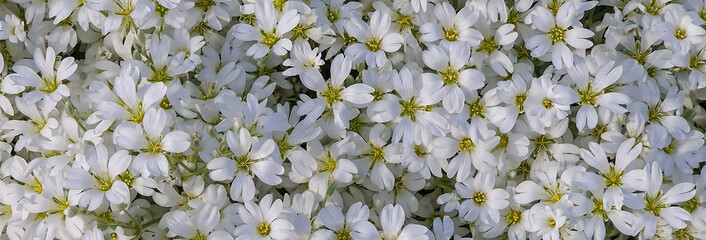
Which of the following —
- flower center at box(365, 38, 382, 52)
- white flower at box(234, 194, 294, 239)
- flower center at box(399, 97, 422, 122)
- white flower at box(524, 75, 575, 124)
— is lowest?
white flower at box(234, 194, 294, 239)

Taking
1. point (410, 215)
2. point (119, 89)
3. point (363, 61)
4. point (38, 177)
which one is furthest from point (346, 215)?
point (38, 177)

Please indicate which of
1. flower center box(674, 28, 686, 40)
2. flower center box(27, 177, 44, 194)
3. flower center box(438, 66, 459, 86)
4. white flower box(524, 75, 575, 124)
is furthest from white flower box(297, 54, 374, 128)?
flower center box(674, 28, 686, 40)

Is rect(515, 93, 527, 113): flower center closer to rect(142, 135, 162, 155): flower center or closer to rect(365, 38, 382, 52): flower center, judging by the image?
rect(365, 38, 382, 52): flower center

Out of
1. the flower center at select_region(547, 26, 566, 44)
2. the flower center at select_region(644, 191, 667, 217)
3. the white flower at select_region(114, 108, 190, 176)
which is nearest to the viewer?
the white flower at select_region(114, 108, 190, 176)

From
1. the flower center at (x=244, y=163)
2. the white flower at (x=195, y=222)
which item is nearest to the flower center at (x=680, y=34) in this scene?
the flower center at (x=244, y=163)

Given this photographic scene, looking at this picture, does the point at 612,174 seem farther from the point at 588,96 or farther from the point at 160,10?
the point at 160,10

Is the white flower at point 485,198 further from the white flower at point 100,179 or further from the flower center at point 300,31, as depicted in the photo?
the white flower at point 100,179
